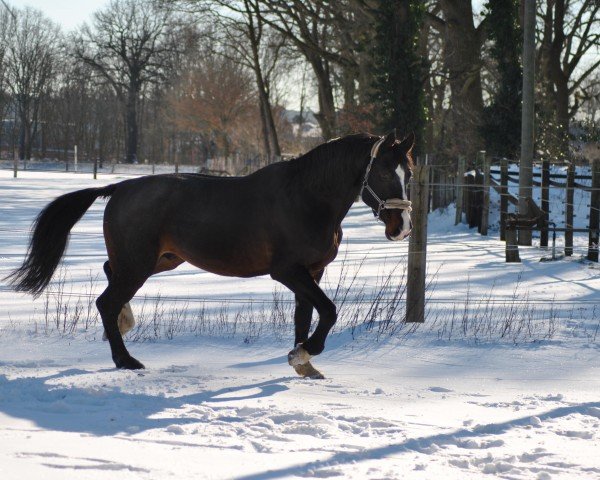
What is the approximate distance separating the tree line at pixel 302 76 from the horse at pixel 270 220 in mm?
1658

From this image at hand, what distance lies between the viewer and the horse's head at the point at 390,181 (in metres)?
6.02

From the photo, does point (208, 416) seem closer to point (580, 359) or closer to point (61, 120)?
point (580, 359)

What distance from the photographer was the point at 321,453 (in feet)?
14.6

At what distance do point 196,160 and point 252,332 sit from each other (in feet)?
232

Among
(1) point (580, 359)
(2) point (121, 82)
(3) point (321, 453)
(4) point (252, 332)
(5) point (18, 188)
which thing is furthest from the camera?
(2) point (121, 82)

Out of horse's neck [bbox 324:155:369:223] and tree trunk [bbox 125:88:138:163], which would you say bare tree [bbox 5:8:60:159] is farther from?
horse's neck [bbox 324:155:369:223]

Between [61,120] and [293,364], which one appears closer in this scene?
[293,364]

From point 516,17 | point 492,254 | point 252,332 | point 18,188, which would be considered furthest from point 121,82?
point 252,332

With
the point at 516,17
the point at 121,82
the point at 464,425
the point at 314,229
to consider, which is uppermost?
the point at 121,82

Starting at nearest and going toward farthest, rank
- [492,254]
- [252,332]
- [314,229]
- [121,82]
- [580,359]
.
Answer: [314,229], [580,359], [252,332], [492,254], [121,82]

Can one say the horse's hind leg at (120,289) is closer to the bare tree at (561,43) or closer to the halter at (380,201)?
the halter at (380,201)

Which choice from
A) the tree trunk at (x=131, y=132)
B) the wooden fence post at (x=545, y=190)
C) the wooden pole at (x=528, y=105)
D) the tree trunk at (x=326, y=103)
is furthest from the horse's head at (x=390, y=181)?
the tree trunk at (x=131, y=132)

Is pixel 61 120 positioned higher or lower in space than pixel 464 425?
higher

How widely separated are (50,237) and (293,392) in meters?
2.47
